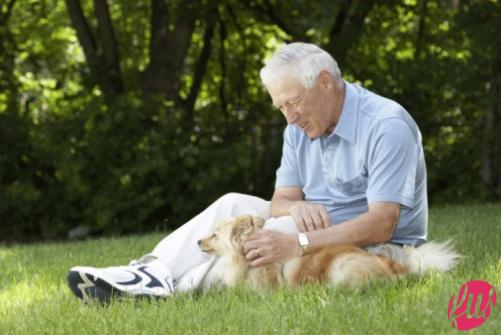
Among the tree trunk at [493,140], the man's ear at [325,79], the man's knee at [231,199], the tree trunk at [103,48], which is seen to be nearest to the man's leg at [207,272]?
the man's knee at [231,199]

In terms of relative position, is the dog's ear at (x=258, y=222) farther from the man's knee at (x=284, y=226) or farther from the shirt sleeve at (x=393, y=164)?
the shirt sleeve at (x=393, y=164)

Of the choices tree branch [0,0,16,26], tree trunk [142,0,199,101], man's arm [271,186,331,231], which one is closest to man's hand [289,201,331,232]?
man's arm [271,186,331,231]

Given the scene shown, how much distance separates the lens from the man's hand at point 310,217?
4.35m

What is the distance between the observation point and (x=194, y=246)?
447 centimetres

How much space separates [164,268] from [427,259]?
52.9 inches

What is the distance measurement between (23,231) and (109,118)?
7.53 feet

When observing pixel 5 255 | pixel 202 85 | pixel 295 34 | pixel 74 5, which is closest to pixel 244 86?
pixel 202 85

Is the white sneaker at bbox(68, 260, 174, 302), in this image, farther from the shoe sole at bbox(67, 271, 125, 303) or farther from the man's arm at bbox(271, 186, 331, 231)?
the man's arm at bbox(271, 186, 331, 231)

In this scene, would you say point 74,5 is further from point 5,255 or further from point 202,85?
point 5,255

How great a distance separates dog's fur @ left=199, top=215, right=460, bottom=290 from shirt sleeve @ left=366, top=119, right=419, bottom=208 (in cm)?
30

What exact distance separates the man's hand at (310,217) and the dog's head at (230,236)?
204 millimetres

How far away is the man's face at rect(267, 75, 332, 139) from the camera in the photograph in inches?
167

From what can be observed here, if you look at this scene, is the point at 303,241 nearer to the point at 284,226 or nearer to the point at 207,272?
the point at 284,226

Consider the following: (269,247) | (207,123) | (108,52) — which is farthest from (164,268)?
(108,52)
